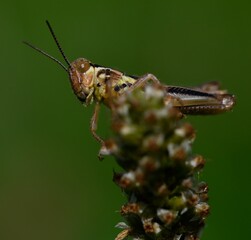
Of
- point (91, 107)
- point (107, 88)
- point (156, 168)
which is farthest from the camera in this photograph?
point (91, 107)

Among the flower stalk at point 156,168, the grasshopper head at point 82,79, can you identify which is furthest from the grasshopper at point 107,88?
the flower stalk at point 156,168

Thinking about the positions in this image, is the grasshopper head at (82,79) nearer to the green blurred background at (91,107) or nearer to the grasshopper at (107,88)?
the grasshopper at (107,88)

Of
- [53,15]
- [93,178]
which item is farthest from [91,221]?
[53,15]

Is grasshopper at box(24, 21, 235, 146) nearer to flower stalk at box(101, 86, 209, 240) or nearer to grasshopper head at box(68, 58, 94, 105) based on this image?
grasshopper head at box(68, 58, 94, 105)

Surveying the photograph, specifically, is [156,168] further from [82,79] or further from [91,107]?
[91,107]

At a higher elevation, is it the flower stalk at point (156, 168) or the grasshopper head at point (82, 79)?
the grasshopper head at point (82, 79)

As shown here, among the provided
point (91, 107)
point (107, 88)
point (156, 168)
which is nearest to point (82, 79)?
point (107, 88)
